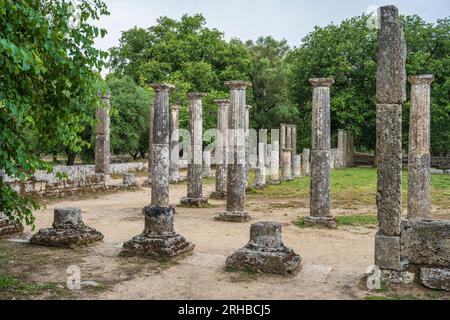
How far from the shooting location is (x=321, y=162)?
43.5ft

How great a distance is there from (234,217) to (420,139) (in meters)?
5.85

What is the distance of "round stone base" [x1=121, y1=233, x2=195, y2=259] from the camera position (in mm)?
8844

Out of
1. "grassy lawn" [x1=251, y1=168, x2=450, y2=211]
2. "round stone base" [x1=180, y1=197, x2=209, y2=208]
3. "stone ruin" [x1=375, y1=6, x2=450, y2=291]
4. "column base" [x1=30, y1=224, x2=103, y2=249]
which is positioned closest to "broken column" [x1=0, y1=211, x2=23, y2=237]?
"column base" [x1=30, y1=224, x2=103, y2=249]

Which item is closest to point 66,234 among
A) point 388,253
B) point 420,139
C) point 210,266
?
point 210,266

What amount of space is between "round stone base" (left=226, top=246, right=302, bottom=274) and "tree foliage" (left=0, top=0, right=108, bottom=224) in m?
3.45

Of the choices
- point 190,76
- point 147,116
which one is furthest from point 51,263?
point 190,76

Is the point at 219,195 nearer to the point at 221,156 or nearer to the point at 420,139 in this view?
the point at 221,156

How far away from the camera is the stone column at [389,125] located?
715 centimetres

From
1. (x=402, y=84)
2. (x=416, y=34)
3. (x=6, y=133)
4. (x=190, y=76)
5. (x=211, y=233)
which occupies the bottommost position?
(x=211, y=233)

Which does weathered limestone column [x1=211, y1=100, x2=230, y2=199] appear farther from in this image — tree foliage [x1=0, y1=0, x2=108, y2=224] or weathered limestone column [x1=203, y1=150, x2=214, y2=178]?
tree foliage [x1=0, y1=0, x2=108, y2=224]

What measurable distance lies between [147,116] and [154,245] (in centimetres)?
2352

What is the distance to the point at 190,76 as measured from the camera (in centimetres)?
3712
